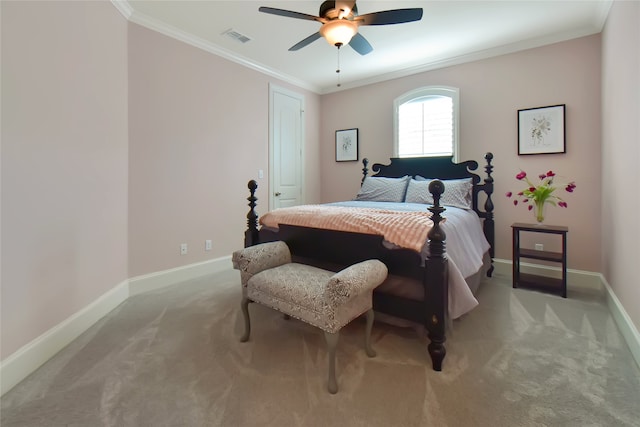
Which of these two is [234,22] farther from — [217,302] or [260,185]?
[217,302]

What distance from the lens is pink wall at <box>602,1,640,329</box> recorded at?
6.21 feet

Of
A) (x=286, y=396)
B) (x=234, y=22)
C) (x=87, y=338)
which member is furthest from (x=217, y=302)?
(x=234, y=22)

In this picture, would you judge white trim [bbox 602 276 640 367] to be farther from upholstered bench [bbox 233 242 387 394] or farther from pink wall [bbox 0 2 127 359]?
pink wall [bbox 0 2 127 359]

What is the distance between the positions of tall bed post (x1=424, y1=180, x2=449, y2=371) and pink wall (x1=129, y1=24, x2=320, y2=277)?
2.72 m

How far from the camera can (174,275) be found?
10.7 feet

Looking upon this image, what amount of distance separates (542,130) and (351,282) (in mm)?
3152

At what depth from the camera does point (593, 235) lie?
3076 mm

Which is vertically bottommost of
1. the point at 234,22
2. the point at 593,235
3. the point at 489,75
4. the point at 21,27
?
the point at 593,235

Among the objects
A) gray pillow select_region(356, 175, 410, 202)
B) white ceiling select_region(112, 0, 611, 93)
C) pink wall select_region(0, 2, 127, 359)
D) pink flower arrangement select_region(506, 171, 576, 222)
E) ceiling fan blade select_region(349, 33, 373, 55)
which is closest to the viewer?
pink wall select_region(0, 2, 127, 359)

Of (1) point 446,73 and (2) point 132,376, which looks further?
(1) point 446,73

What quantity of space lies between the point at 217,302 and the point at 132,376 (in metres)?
1.06

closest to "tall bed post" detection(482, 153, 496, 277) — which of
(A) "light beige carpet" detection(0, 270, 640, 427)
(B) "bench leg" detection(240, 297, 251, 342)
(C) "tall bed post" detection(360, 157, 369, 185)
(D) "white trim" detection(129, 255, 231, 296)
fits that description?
(A) "light beige carpet" detection(0, 270, 640, 427)

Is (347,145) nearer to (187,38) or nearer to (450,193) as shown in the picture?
(450,193)

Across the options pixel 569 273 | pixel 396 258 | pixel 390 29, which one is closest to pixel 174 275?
pixel 396 258
